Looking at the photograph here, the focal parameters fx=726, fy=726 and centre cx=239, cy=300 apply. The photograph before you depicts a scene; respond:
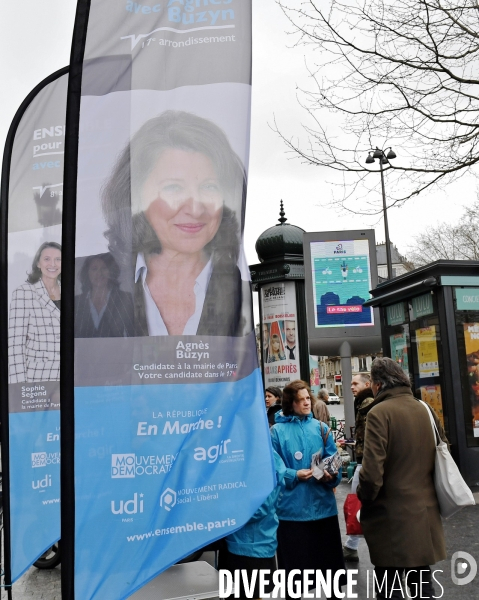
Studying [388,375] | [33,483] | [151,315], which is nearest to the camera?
[151,315]

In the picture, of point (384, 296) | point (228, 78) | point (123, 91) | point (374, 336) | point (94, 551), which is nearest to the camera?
point (94, 551)

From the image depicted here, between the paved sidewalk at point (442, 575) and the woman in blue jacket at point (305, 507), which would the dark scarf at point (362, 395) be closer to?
the paved sidewalk at point (442, 575)

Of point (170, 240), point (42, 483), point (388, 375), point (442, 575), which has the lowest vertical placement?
point (442, 575)

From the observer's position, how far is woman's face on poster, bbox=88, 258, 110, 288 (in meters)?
3.16

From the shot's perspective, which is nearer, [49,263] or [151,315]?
[151,315]

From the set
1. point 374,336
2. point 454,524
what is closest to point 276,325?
point 374,336

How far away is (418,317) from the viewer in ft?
36.3

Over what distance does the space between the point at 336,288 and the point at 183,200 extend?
487 inches

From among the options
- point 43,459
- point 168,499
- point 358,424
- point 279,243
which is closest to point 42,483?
point 43,459

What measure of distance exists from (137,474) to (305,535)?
2561 mm

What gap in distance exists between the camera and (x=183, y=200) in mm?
3408

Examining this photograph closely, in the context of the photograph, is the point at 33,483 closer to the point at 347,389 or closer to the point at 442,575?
the point at 442,575

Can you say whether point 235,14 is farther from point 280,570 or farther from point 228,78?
point 280,570

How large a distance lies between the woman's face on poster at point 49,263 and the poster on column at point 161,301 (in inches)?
87.1
